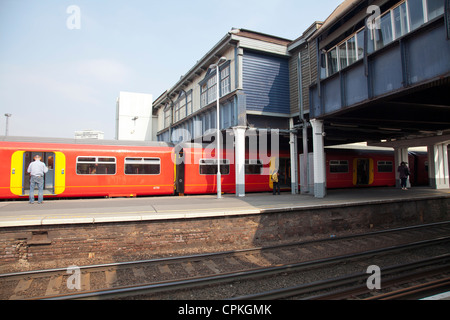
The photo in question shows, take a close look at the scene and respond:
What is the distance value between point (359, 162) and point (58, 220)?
20.5 metres

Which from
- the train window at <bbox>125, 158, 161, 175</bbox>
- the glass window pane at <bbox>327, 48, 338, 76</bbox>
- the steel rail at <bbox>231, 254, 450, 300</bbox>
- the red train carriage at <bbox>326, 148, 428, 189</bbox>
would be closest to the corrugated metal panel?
the glass window pane at <bbox>327, 48, 338, 76</bbox>

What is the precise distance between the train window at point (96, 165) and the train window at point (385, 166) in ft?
63.8

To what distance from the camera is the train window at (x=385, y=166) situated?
859 inches

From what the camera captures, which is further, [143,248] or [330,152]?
[330,152]

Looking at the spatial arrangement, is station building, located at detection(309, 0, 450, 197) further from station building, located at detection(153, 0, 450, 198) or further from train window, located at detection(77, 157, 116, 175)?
train window, located at detection(77, 157, 116, 175)

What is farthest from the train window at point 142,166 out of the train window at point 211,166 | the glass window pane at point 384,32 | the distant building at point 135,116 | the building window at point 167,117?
the distant building at point 135,116

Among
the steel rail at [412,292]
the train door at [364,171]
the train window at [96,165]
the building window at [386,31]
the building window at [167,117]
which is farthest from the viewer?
the building window at [167,117]

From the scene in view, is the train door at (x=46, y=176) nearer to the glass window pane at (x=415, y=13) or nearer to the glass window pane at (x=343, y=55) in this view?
the glass window pane at (x=343, y=55)

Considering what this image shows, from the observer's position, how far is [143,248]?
7.87 metres

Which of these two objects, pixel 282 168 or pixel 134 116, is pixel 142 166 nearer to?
pixel 282 168

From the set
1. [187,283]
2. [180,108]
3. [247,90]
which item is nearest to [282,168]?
[247,90]

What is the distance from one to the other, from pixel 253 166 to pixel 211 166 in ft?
8.78
